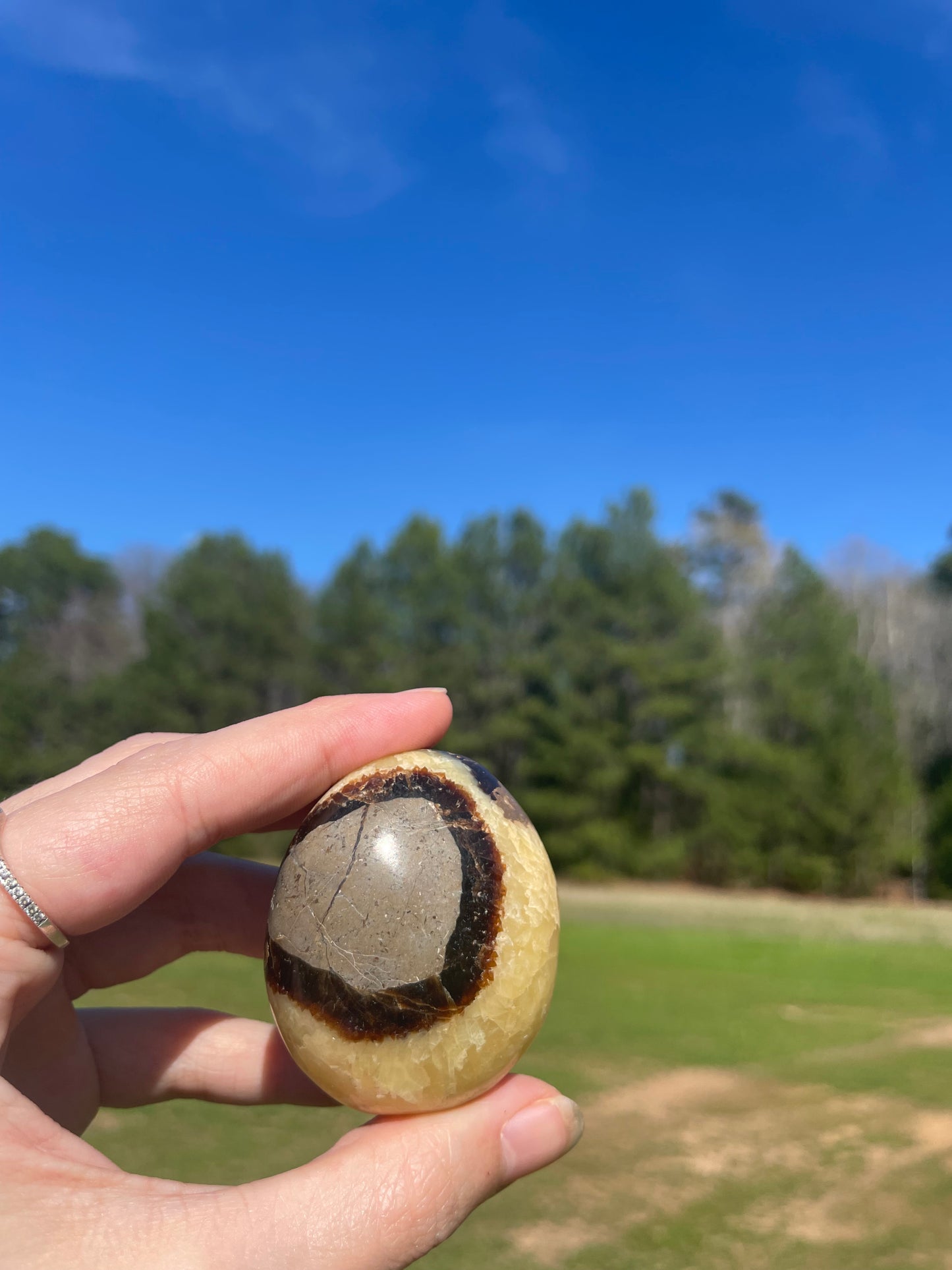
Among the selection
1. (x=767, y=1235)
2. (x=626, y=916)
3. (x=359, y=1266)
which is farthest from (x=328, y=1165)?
(x=626, y=916)

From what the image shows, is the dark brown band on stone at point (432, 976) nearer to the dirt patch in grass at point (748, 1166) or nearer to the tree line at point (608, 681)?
the dirt patch in grass at point (748, 1166)

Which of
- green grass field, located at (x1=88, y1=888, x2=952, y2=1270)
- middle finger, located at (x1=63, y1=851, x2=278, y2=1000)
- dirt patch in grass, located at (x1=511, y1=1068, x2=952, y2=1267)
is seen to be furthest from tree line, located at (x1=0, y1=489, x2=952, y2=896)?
middle finger, located at (x1=63, y1=851, x2=278, y2=1000)

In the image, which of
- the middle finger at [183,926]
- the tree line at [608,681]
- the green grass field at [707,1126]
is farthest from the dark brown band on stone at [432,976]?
the tree line at [608,681]

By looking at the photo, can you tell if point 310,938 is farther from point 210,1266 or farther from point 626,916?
point 626,916

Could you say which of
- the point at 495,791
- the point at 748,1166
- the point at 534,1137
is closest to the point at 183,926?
the point at 495,791

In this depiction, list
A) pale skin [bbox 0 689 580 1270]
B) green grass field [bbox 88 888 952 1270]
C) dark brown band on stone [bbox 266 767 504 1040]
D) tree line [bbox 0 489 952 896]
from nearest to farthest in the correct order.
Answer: pale skin [bbox 0 689 580 1270], dark brown band on stone [bbox 266 767 504 1040], green grass field [bbox 88 888 952 1270], tree line [bbox 0 489 952 896]

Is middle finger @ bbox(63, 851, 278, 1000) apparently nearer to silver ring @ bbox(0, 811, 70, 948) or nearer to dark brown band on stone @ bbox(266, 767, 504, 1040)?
dark brown band on stone @ bbox(266, 767, 504, 1040)
